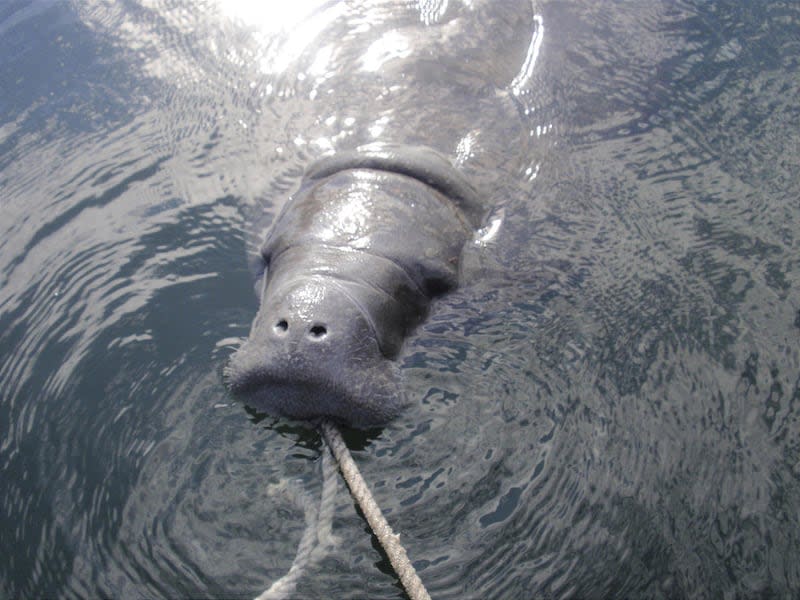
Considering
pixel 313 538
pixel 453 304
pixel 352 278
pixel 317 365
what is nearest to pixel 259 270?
pixel 352 278

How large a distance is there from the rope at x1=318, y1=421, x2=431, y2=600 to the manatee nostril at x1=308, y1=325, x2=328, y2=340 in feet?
1.26

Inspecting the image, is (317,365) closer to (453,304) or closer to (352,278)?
(352,278)

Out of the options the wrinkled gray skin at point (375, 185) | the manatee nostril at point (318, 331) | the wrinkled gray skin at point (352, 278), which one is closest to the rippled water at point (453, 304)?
the wrinkled gray skin at point (375, 185)

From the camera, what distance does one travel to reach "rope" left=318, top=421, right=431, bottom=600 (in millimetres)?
3146

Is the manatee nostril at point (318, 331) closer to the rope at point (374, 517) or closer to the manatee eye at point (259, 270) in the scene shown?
the rope at point (374, 517)

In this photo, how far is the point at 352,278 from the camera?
4258mm

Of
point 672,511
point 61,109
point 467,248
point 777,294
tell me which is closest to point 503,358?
point 467,248

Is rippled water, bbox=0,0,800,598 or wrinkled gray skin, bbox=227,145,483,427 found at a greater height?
wrinkled gray skin, bbox=227,145,483,427

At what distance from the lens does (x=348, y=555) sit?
3598 millimetres

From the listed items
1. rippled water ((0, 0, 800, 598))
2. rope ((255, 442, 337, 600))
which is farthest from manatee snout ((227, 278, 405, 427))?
rope ((255, 442, 337, 600))

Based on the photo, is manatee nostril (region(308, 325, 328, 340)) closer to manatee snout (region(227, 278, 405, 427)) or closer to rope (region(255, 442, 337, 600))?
manatee snout (region(227, 278, 405, 427))

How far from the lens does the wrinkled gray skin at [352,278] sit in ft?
13.0

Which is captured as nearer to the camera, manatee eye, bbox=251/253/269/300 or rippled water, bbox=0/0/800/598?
rippled water, bbox=0/0/800/598

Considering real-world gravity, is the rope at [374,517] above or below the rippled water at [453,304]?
above
